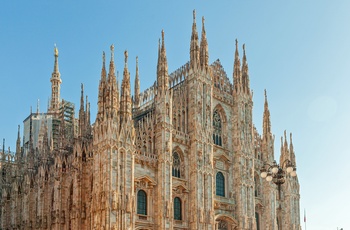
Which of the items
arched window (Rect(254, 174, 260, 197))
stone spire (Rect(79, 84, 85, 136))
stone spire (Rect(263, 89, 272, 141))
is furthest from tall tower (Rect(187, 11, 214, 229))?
stone spire (Rect(263, 89, 272, 141))

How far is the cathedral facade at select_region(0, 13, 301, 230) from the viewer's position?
42.2 meters

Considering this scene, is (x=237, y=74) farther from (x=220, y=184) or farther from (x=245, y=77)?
(x=220, y=184)

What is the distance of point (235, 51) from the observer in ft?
195

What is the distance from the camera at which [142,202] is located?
4478 centimetres

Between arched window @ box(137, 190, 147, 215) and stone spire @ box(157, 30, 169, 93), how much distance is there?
33.9 feet

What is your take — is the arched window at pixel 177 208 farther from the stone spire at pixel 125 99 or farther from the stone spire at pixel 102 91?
the stone spire at pixel 102 91

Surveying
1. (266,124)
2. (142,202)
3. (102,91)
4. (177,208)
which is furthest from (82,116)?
(266,124)

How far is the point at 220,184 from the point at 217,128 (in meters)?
6.32

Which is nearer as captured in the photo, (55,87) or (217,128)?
(217,128)

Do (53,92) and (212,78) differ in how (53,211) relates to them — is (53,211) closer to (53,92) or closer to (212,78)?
(212,78)

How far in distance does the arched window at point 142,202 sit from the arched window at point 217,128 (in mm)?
12683

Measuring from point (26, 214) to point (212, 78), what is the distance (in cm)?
2537

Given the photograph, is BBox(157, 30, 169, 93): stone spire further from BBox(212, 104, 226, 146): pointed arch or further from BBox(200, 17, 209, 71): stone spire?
BBox(212, 104, 226, 146): pointed arch

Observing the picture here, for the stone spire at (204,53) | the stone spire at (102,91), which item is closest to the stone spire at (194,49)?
the stone spire at (204,53)
